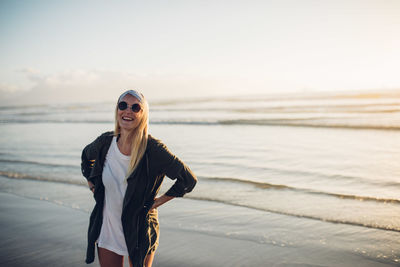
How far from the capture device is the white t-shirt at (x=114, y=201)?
9.32ft

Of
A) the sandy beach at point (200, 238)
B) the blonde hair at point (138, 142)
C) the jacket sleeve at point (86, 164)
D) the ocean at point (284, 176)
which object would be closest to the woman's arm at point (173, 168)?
the blonde hair at point (138, 142)

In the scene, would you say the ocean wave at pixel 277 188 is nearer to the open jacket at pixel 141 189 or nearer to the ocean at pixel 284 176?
the ocean at pixel 284 176

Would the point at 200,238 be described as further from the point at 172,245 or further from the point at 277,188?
the point at 277,188

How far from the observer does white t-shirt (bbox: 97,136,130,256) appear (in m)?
2.84

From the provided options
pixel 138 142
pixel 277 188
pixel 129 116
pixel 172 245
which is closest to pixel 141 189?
pixel 138 142

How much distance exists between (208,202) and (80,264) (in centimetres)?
302

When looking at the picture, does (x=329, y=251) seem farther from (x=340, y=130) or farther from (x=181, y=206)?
(x=340, y=130)

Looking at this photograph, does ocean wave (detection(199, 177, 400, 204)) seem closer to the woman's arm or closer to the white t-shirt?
the woman's arm

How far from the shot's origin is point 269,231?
5414mm

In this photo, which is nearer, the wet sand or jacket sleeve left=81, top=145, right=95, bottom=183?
jacket sleeve left=81, top=145, right=95, bottom=183

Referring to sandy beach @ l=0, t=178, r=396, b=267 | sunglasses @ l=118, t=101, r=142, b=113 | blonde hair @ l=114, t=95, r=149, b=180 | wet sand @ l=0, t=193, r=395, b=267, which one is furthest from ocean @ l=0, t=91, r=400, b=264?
sunglasses @ l=118, t=101, r=142, b=113

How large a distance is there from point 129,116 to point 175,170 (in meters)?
0.63

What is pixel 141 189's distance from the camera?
9.18 feet

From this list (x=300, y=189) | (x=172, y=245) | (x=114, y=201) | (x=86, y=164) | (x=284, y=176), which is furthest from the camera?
(x=284, y=176)
